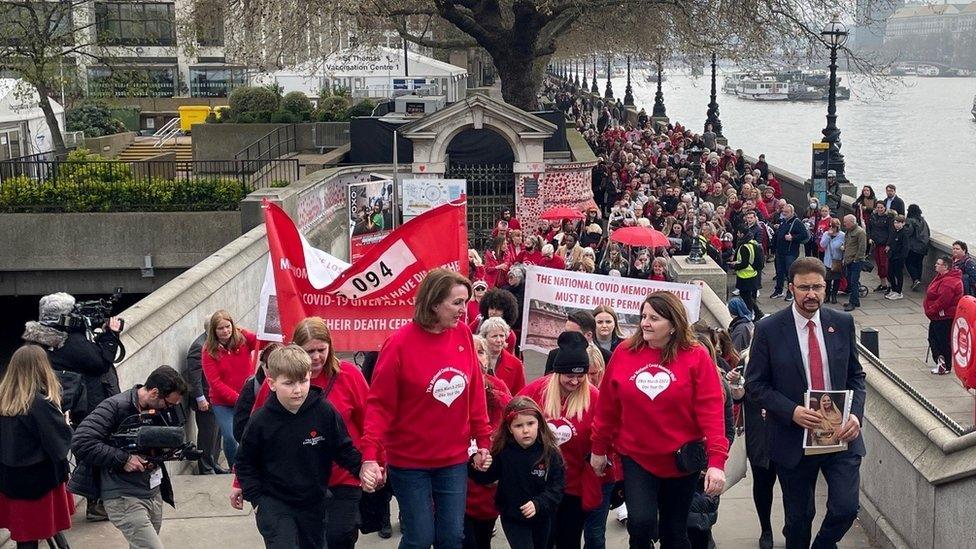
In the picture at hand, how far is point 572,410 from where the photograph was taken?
6.45 metres

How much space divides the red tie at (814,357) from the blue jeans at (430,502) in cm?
177

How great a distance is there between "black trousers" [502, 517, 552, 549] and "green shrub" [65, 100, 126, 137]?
4402 centimetres

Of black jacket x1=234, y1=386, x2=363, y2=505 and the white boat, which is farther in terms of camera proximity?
the white boat

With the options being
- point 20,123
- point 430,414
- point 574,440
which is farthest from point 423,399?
point 20,123

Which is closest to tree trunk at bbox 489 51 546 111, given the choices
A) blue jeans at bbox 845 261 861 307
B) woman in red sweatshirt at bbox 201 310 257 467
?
blue jeans at bbox 845 261 861 307

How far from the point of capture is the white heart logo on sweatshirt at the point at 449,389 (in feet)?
19.3

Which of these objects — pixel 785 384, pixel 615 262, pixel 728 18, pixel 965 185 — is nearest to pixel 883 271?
pixel 615 262

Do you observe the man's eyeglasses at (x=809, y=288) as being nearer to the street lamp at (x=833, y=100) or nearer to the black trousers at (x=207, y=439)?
the black trousers at (x=207, y=439)

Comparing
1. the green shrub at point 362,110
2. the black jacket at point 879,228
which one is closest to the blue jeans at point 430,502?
the black jacket at point 879,228

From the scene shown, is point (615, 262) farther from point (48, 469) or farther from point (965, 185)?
point (965, 185)

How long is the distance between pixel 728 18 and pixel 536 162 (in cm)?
753

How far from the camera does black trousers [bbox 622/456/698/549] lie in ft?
19.6

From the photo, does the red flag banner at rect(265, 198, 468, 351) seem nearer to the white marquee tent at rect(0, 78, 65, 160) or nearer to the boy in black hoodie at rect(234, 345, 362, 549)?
the boy in black hoodie at rect(234, 345, 362, 549)

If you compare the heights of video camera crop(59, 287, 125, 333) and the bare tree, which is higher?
the bare tree
